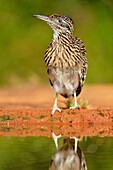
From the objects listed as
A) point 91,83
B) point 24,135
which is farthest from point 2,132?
point 91,83

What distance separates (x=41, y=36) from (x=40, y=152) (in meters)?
9.64

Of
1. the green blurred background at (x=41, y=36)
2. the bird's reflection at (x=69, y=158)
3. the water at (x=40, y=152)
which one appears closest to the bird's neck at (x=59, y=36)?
the water at (x=40, y=152)

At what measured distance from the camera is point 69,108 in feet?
43.1

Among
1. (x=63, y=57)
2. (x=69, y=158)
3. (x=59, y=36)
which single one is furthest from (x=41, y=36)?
(x=69, y=158)

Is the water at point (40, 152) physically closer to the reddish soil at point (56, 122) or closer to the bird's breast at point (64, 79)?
the reddish soil at point (56, 122)

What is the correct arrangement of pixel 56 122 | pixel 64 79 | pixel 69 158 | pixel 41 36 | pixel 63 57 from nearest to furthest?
pixel 69 158
pixel 56 122
pixel 63 57
pixel 64 79
pixel 41 36

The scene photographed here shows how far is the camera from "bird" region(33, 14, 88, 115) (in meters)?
12.7

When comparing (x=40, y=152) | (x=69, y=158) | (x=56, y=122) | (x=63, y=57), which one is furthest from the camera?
(x=63, y=57)

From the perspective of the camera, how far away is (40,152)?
10.6 meters

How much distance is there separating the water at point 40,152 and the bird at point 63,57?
4.26ft

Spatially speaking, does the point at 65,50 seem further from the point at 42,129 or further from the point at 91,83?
the point at 91,83

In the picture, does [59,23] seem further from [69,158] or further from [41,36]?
[41,36]

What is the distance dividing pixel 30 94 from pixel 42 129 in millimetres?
4965

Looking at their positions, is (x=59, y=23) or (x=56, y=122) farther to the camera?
(x=59, y=23)
